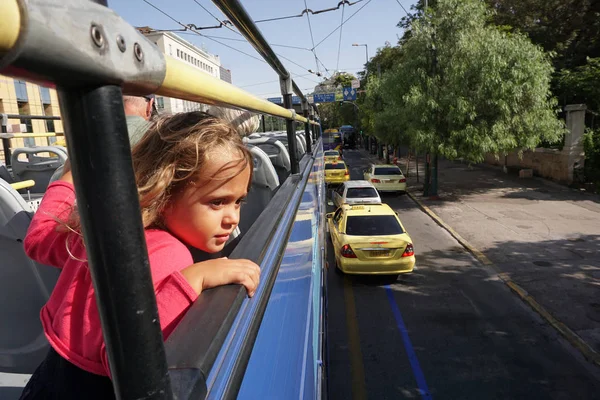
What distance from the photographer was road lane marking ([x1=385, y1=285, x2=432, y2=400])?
4.89 m

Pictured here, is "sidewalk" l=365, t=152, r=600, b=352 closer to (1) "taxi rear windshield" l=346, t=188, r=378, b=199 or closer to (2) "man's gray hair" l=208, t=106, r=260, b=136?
(1) "taxi rear windshield" l=346, t=188, r=378, b=199

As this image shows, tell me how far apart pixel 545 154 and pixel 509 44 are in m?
7.29

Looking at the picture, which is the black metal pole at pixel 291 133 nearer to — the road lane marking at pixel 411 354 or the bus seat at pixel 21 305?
the bus seat at pixel 21 305

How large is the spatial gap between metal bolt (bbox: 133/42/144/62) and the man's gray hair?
110cm

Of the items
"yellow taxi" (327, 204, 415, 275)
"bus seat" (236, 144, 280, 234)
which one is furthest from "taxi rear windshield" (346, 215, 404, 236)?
"bus seat" (236, 144, 280, 234)

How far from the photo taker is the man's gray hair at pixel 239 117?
67.0 inches

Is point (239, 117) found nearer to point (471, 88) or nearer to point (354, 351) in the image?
point (354, 351)

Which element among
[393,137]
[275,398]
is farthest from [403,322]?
[393,137]

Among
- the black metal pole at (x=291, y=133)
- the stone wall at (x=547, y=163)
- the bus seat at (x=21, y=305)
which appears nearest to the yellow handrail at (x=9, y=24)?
the bus seat at (x=21, y=305)

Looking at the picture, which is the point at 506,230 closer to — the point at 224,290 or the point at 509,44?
the point at 509,44

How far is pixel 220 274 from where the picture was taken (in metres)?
1.01

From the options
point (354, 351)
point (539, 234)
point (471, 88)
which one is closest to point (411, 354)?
point (354, 351)

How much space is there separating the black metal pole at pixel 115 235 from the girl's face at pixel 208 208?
1.66ft

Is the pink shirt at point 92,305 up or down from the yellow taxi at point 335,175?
up
